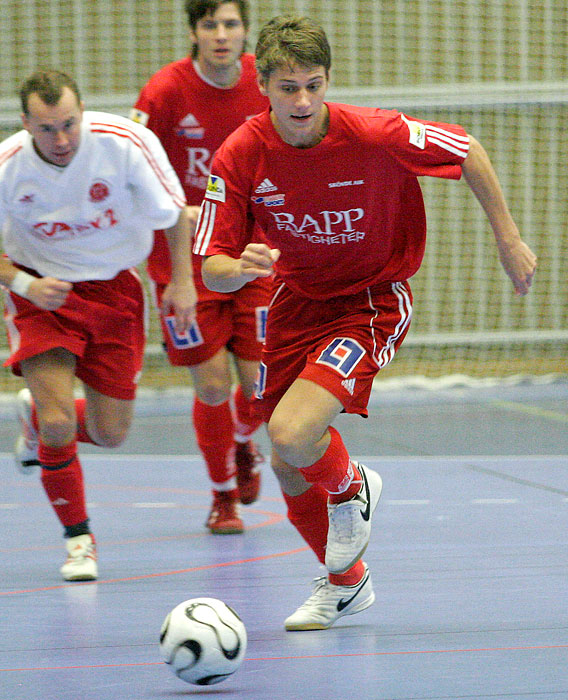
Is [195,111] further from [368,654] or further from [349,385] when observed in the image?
[368,654]

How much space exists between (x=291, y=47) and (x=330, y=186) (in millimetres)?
349

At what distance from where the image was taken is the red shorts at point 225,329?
4.11 m

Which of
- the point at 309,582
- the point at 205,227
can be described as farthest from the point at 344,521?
the point at 205,227

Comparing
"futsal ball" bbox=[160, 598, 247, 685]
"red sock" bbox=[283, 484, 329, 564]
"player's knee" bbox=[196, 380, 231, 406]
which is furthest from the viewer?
"player's knee" bbox=[196, 380, 231, 406]

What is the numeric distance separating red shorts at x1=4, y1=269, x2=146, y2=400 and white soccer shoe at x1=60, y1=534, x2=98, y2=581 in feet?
1.73

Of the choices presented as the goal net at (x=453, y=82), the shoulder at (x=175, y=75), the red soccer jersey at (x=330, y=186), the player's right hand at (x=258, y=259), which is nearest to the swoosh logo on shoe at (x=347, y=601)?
the red soccer jersey at (x=330, y=186)

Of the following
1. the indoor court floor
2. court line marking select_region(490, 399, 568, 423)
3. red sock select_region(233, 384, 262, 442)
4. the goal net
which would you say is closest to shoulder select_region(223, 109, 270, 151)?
the indoor court floor

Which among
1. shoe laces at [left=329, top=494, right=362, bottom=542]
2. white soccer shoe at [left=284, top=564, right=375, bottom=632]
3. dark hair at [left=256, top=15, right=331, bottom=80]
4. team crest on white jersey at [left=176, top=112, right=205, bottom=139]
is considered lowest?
white soccer shoe at [left=284, top=564, right=375, bottom=632]

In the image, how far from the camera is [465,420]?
6.70 meters

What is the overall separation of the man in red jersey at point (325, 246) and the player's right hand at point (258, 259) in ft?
0.31

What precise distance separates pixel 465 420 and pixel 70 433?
12.1ft

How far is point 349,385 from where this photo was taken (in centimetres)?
272

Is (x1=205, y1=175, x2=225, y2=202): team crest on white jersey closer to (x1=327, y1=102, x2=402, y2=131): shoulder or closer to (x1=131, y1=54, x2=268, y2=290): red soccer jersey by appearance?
(x1=327, y1=102, x2=402, y2=131): shoulder

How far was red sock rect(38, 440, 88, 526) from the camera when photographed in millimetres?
3463
